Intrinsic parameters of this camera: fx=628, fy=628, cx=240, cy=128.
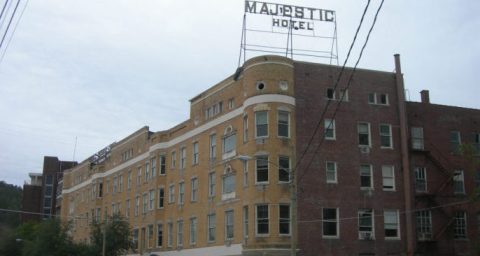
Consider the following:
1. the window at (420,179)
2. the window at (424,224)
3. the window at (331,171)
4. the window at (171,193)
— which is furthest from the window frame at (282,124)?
the window at (171,193)

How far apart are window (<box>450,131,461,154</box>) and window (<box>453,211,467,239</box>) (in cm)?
513

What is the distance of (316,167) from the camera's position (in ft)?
148

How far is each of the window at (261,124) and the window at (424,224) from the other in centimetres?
1342

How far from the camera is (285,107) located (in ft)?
147

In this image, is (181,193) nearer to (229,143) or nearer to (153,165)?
(153,165)

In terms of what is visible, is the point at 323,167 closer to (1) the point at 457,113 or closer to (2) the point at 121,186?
(1) the point at 457,113

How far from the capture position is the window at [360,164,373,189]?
46.5m

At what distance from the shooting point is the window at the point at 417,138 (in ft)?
162

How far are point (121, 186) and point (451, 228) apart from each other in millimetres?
37968

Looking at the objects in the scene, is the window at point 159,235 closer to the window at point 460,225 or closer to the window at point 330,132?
the window at point 330,132

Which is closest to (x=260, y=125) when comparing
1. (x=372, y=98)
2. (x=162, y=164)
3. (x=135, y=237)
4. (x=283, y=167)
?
(x=283, y=167)

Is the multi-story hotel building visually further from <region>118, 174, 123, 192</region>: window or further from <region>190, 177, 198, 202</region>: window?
<region>118, 174, 123, 192</region>: window

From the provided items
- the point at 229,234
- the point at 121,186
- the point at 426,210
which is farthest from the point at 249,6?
the point at 121,186

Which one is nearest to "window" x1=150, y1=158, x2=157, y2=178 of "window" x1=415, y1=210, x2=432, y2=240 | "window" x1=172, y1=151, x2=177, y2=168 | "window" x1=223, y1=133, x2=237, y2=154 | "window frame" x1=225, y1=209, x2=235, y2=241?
"window" x1=172, y1=151, x2=177, y2=168
